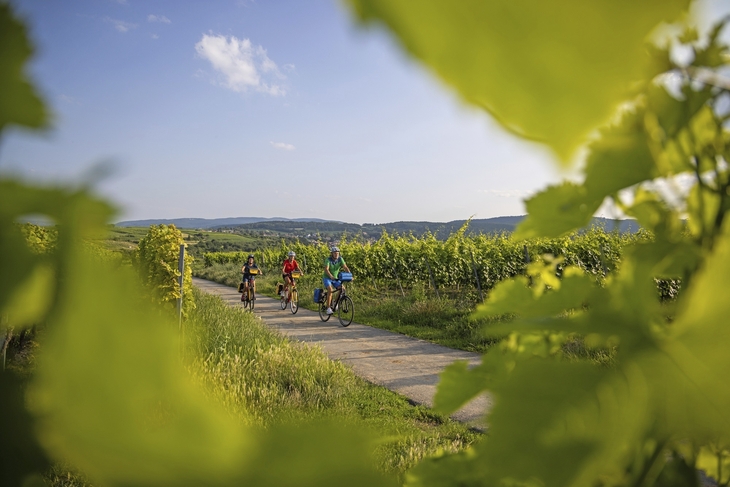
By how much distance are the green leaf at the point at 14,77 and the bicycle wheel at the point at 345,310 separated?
461 inches

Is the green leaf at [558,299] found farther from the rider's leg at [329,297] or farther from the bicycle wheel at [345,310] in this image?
the rider's leg at [329,297]

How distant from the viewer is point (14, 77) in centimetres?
26

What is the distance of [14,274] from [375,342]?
991 centimetres

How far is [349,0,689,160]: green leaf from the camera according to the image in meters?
0.19

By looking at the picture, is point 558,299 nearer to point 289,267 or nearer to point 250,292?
point 289,267

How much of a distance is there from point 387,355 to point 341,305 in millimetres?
4261

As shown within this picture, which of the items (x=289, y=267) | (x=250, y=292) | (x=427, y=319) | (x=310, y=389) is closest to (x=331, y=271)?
(x=289, y=267)

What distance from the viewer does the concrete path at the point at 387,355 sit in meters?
6.65

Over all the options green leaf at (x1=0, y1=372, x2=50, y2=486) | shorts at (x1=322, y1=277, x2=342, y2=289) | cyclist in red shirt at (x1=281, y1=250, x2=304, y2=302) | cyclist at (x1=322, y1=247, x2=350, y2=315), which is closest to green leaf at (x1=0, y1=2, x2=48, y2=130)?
green leaf at (x1=0, y1=372, x2=50, y2=486)

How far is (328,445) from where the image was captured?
203 millimetres

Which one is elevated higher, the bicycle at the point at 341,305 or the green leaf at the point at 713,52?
the green leaf at the point at 713,52

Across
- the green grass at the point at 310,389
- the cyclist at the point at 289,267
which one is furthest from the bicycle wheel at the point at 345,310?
the green grass at the point at 310,389

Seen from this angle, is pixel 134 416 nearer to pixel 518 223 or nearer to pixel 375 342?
pixel 518 223

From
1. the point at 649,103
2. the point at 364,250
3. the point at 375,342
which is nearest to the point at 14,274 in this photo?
the point at 649,103
